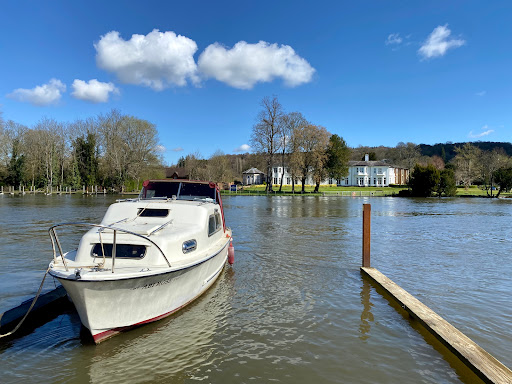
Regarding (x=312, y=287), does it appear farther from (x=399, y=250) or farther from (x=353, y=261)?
(x=399, y=250)

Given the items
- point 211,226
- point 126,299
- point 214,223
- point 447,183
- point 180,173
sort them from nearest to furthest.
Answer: point 126,299 → point 211,226 → point 214,223 → point 447,183 → point 180,173

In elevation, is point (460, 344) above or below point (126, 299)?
below

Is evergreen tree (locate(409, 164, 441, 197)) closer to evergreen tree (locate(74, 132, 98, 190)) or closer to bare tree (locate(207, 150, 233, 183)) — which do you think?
bare tree (locate(207, 150, 233, 183))

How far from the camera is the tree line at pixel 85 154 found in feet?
232

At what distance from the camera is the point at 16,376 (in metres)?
5.46

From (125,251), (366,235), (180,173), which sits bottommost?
(366,235)

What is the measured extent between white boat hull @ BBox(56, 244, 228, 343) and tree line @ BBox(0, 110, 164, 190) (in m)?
67.2

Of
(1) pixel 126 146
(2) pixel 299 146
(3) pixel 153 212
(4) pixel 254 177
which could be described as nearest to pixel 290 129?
(2) pixel 299 146

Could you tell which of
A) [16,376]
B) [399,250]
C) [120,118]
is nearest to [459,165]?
[120,118]

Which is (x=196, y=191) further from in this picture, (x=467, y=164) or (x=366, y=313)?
(x=467, y=164)

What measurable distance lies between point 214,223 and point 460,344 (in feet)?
21.3

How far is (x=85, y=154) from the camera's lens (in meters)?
73.2

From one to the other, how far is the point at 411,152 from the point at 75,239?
114 metres

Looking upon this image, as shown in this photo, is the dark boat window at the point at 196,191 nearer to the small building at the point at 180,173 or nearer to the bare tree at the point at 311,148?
the bare tree at the point at 311,148
